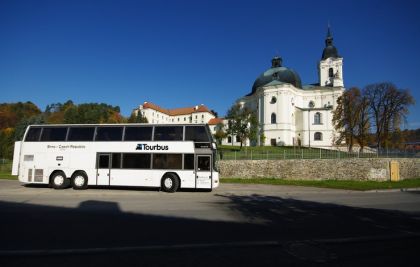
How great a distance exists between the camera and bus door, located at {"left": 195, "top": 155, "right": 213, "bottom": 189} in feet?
48.4

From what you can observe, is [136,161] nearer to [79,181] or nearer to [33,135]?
[79,181]

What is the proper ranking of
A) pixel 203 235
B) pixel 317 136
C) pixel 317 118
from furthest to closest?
pixel 317 118 → pixel 317 136 → pixel 203 235

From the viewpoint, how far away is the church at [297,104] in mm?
64625

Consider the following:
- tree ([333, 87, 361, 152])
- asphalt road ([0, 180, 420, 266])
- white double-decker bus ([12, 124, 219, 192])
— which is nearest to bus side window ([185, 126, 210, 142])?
white double-decker bus ([12, 124, 219, 192])

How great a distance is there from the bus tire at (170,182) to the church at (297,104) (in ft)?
158

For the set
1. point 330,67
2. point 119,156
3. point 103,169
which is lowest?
point 103,169

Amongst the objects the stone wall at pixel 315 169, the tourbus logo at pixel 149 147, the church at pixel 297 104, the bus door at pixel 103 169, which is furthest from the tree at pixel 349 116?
the bus door at pixel 103 169

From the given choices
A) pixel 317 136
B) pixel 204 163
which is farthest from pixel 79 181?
pixel 317 136

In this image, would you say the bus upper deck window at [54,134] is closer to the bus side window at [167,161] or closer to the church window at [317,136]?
the bus side window at [167,161]

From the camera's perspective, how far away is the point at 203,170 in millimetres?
14828

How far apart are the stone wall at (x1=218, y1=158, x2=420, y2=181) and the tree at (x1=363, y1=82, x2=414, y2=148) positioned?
1857 cm

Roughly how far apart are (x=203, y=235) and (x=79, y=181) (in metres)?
11.7

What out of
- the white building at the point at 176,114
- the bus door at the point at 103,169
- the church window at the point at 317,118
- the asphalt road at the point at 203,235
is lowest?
the asphalt road at the point at 203,235

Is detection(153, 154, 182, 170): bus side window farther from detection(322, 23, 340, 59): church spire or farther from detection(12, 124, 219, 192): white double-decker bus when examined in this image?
detection(322, 23, 340, 59): church spire
